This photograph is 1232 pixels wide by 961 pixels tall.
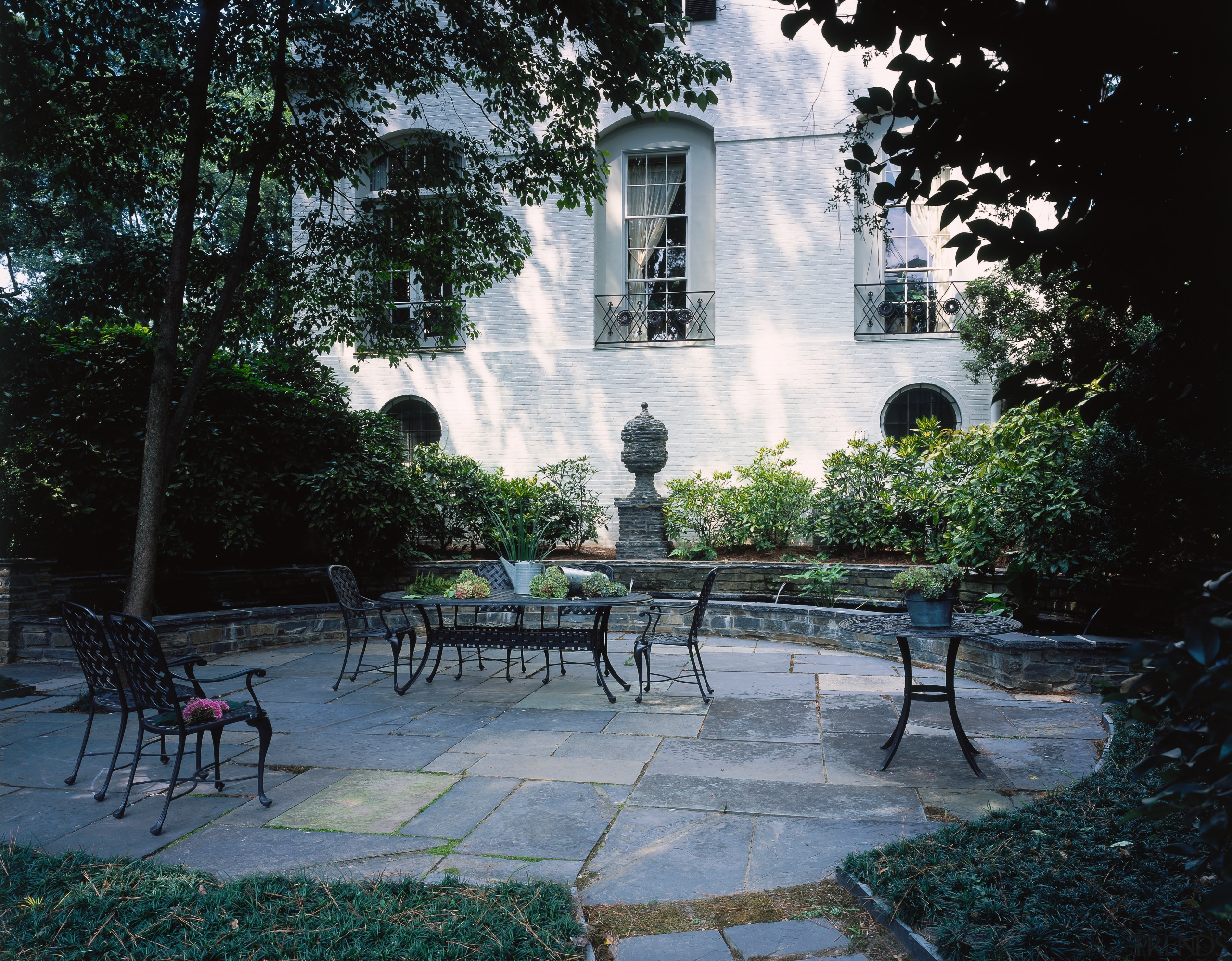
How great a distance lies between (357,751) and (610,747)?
1453mm

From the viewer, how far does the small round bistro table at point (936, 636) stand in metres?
4.29

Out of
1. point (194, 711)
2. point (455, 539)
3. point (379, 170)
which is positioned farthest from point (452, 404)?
point (194, 711)

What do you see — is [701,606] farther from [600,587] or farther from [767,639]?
[767,639]

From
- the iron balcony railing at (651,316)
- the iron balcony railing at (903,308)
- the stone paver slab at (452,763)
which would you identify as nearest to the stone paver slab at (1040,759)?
the stone paver slab at (452,763)

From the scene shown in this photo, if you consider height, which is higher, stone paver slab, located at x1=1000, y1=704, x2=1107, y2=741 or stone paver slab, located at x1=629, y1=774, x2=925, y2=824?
stone paver slab, located at x1=1000, y1=704, x2=1107, y2=741

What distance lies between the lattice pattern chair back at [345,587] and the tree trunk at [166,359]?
4.07 ft

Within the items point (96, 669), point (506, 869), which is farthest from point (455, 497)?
point (506, 869)

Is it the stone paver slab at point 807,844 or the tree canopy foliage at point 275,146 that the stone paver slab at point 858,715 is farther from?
the tree canopy foliage at point 275,146

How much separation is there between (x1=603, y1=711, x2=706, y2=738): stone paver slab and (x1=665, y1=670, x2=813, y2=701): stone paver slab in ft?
1.99

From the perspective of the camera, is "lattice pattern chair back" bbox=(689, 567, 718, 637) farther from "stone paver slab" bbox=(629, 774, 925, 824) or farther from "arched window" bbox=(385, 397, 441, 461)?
"arched window" bbox=(385, 397, 441, 461)

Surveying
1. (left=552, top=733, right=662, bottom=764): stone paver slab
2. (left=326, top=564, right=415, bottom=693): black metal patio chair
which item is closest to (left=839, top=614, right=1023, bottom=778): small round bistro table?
(left=552, top=733, right=662, bottom=764): stone paver slab

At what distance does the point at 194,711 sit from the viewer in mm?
3832

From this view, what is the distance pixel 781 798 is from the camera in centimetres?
397

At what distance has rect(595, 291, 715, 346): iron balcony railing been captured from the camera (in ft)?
43.1
